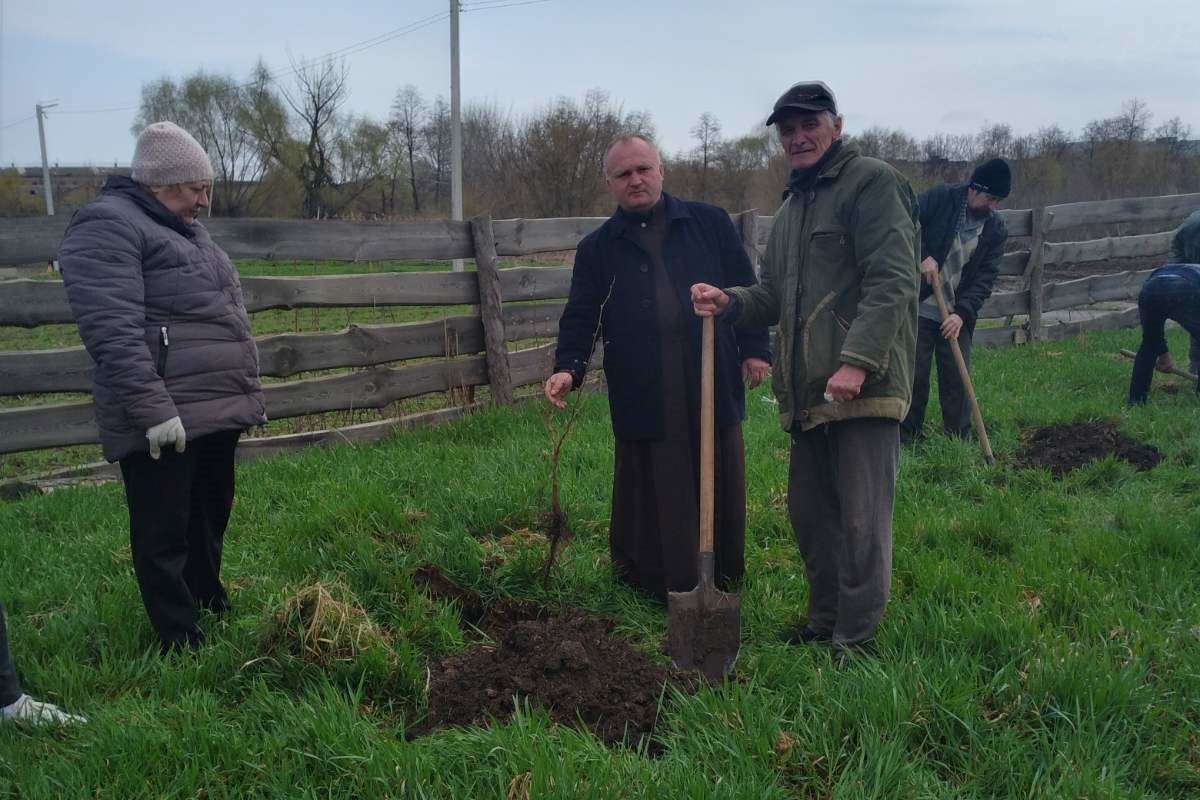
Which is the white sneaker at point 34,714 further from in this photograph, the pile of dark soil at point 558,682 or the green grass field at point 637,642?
the pile of dark soil at point 558,682

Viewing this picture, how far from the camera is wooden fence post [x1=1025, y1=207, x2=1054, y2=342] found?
11.2 m

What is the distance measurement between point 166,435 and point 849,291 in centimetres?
247

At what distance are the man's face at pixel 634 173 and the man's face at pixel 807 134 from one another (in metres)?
0.67

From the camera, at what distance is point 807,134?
3262 millimetres

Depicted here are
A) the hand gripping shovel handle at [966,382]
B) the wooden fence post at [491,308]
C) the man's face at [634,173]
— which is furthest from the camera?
the wooden fence post at [491,308]

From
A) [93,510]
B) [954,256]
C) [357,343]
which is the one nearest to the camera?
[93,510]

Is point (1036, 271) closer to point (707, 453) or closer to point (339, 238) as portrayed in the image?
point (339, 238)

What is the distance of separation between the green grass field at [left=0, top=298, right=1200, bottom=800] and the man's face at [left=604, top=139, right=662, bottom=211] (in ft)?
5.55

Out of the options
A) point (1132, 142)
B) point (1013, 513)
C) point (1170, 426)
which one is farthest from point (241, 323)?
point (1132, 142)

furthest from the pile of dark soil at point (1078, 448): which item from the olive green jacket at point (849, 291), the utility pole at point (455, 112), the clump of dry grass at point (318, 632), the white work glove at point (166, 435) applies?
the utility pole at point (455, 112)

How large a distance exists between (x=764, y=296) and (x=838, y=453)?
2.54 feet

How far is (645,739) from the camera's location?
2738mm

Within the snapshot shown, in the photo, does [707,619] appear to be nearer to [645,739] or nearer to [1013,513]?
[645,739]

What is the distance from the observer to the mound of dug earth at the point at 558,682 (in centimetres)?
284
